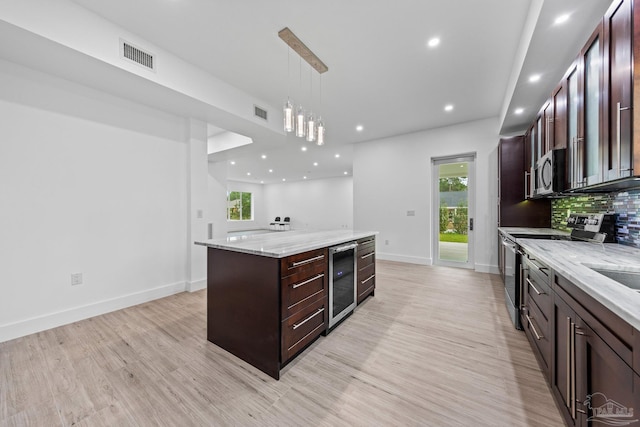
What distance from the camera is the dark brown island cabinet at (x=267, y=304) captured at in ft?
5.68

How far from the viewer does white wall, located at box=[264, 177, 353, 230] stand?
38.1 ft

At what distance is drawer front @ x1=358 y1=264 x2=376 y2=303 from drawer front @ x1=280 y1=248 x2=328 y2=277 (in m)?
0.93

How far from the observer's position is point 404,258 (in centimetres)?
542

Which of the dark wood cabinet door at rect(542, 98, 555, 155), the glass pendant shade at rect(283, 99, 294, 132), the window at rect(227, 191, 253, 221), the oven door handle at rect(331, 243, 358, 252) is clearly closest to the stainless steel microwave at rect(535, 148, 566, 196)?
the dark wood cabinet door at rect(542, 98, 555, 155)

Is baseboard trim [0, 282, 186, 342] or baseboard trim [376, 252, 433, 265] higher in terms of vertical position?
baseboard trim [376, 252, 433, 265]

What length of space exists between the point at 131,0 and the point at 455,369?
396cm

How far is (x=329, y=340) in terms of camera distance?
223 cm

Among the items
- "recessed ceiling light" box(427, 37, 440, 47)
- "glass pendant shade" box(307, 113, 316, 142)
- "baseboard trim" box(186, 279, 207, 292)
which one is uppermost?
"recessed ceiling light" box(427, 37, 440, 47)

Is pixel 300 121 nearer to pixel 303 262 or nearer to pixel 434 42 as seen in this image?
pixel 303 262

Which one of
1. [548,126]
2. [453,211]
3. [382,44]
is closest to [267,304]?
[382,44]

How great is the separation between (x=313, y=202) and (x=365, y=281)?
9694mm

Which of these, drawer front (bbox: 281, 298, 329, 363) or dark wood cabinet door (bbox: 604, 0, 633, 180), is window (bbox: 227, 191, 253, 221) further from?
dark wood cabinet door (bbox: 604, 0, 633, 180)

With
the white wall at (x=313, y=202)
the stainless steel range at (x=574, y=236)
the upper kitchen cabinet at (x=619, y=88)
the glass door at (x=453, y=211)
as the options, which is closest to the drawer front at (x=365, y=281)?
the stainless steel range at (x=574, y=236)

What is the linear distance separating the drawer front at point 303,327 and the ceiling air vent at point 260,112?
3.05 m
